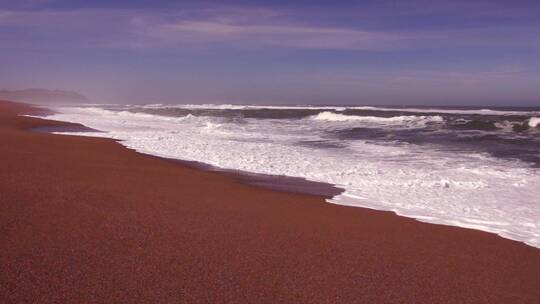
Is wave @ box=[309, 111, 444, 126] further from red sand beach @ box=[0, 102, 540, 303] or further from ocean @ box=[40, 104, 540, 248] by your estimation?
red sand beach @ box=[0, 102, 540, 303]

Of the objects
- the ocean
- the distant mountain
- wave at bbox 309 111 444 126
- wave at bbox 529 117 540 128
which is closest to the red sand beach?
the ocean

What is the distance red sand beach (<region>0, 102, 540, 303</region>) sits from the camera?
3.57 metres

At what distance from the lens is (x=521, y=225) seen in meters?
6.11

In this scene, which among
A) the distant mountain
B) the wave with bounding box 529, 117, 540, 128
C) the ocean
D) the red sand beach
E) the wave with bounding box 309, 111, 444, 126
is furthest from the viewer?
the distant mountain

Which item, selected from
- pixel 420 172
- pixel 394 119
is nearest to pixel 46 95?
pixel 394 119

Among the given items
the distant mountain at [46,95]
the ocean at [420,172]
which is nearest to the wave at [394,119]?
the ocean at [420,172]

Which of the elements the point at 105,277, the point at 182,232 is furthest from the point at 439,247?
the point at 105,277

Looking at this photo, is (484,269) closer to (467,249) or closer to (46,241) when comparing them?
(467,249)

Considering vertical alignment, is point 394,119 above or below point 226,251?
above

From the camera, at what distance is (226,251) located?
4.45m

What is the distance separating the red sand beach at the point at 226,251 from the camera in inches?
141

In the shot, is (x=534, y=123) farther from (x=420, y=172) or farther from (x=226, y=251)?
(x=226, y=251)

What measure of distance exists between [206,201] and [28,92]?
431 ft

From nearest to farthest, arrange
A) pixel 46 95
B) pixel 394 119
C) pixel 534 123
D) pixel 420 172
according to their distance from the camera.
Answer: pixel 420 172 < pixel 534 123 < pixel 394 119 < pixel 46 95
